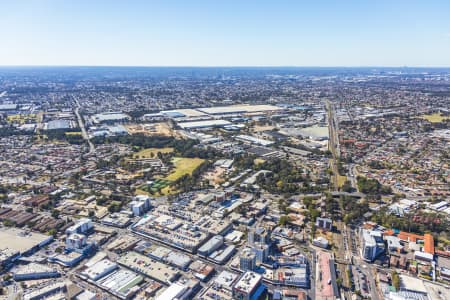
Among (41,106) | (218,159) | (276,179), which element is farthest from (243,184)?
(41,106)

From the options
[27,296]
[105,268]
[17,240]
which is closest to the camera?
[27,296]

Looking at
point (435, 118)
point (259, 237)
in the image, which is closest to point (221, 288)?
point (259, 237)

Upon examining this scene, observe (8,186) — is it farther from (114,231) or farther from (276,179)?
(276,179)

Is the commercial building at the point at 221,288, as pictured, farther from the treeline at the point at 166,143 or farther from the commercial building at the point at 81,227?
the treeline at the point at 166,143

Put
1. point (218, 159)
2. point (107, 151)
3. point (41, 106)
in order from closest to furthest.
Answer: point (218, 159) → point (107, 151) → point (41, 106)

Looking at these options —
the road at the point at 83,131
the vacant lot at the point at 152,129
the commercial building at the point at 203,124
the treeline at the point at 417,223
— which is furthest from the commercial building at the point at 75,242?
the commercial building at the point at 203,124

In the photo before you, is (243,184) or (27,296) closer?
(27,296)
